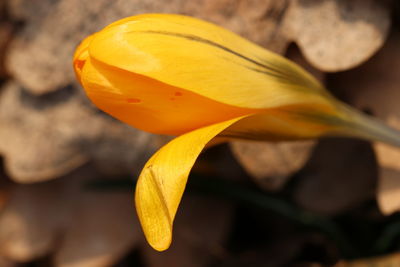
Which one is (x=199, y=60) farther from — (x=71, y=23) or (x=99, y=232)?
(x=99, y=232)

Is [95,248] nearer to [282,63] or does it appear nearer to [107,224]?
[107,224]

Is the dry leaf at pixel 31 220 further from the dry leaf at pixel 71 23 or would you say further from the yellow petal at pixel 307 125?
the yellow petal at pixel 307 125

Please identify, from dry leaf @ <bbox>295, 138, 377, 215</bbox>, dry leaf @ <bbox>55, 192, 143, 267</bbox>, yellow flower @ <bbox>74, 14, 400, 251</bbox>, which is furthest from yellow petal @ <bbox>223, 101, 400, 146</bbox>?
dry leaf @ <bbox>55, 192, 143, 267</bbox>

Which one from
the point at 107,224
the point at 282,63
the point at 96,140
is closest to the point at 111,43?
the point at 282,63

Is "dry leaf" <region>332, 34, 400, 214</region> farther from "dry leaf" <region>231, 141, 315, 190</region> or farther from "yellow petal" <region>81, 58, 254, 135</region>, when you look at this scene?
"yellow petal" <region>81, 58, 254, 135</region>

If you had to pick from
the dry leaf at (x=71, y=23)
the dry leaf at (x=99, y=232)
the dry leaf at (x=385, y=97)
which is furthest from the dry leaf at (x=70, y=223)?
the dry leaf at (x=385, y=97)

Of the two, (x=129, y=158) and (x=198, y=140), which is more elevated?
(x=198, y=140)
